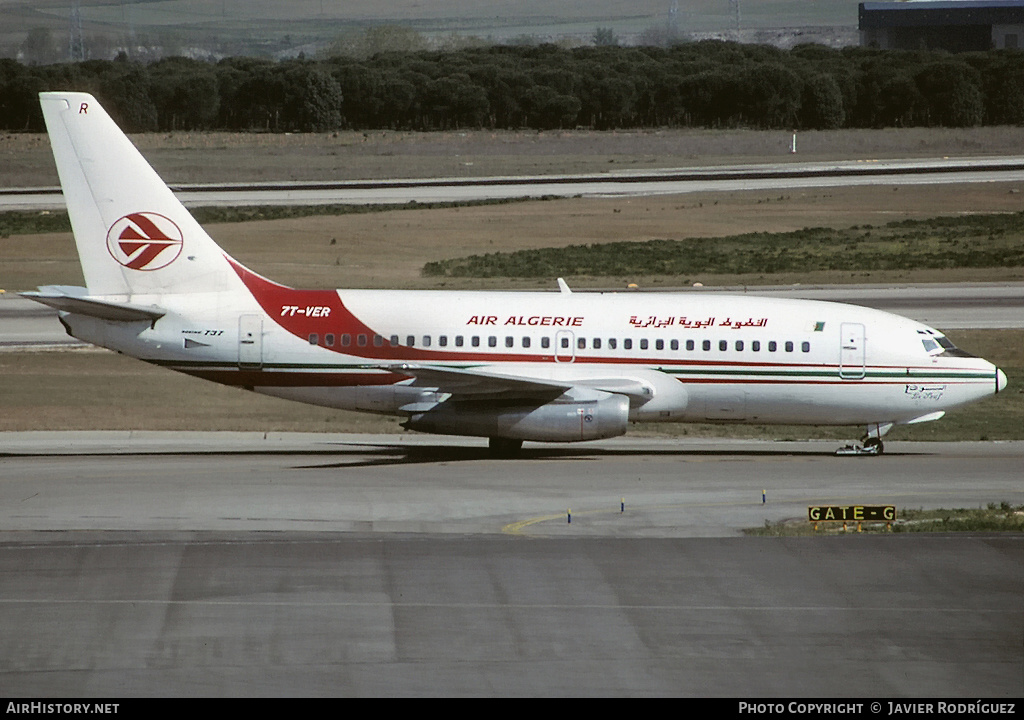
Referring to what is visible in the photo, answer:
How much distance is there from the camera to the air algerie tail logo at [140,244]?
111 feet

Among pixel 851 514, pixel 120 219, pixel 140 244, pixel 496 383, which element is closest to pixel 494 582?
pixel 851 514

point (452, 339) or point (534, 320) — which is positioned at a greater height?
point (534, 320)

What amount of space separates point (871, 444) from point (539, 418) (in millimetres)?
8137

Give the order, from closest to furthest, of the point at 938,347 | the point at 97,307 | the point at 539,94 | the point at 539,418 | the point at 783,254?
1. the point at 539,418
2. the point at 97,307
3. the point at 938,347
4. the point at 783,254
5. the point at 539,94

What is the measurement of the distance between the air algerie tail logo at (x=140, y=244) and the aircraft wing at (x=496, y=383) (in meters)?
6.23

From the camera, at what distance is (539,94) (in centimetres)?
12962

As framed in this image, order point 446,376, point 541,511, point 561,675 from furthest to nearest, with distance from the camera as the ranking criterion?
point 446,376, point 541,511, point 561,675

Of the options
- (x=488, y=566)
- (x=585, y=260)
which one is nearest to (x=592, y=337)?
(x=488, y=566)

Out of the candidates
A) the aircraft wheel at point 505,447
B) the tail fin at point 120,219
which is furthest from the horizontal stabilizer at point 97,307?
the aircraft wheel at point 505,447

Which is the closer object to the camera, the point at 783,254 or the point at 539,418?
the point at 539,418

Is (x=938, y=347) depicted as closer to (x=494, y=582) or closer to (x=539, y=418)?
(x=539, y=418)

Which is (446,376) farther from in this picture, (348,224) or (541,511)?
(348,224)

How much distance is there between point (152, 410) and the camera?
3903 cm

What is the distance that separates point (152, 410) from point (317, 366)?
7.87 m
